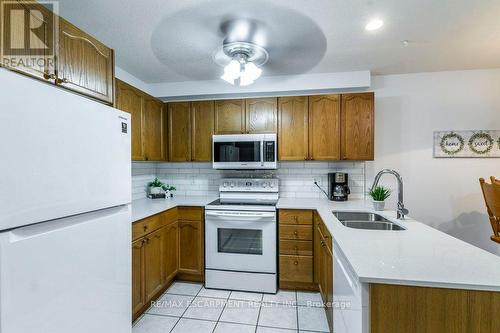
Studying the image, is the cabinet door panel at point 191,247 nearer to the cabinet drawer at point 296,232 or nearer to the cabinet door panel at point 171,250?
the cabinet door panel at point 171,250

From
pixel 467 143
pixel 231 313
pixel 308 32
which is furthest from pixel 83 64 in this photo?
pixel 467 143

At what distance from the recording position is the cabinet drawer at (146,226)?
1952 mm

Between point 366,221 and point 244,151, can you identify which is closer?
point 366,221

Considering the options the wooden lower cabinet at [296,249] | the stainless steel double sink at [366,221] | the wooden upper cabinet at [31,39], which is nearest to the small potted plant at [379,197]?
the stainless steel double sink at [366,221]

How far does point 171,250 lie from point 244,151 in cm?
133

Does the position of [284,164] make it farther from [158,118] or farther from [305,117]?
[158,118]

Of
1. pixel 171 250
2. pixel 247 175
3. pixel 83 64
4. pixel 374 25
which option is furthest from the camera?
pixel 247 175

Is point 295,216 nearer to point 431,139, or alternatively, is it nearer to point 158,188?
point 158,188

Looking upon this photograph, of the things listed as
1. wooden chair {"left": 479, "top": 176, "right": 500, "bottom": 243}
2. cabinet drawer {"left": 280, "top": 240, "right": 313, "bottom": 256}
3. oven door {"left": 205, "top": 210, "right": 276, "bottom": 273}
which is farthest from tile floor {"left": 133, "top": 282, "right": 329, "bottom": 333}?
wooden chair {"left": 479, "top": 176, "right": 500, "bottom": 243}

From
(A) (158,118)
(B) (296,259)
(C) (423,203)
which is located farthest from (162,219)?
(C) (423,203)

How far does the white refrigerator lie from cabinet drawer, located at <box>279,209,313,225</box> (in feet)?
4.97

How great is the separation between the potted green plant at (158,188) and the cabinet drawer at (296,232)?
5.09 ft

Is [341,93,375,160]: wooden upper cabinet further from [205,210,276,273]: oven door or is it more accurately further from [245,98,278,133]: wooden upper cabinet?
[205,210,276,273]: oven door

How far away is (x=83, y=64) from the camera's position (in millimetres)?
1413
